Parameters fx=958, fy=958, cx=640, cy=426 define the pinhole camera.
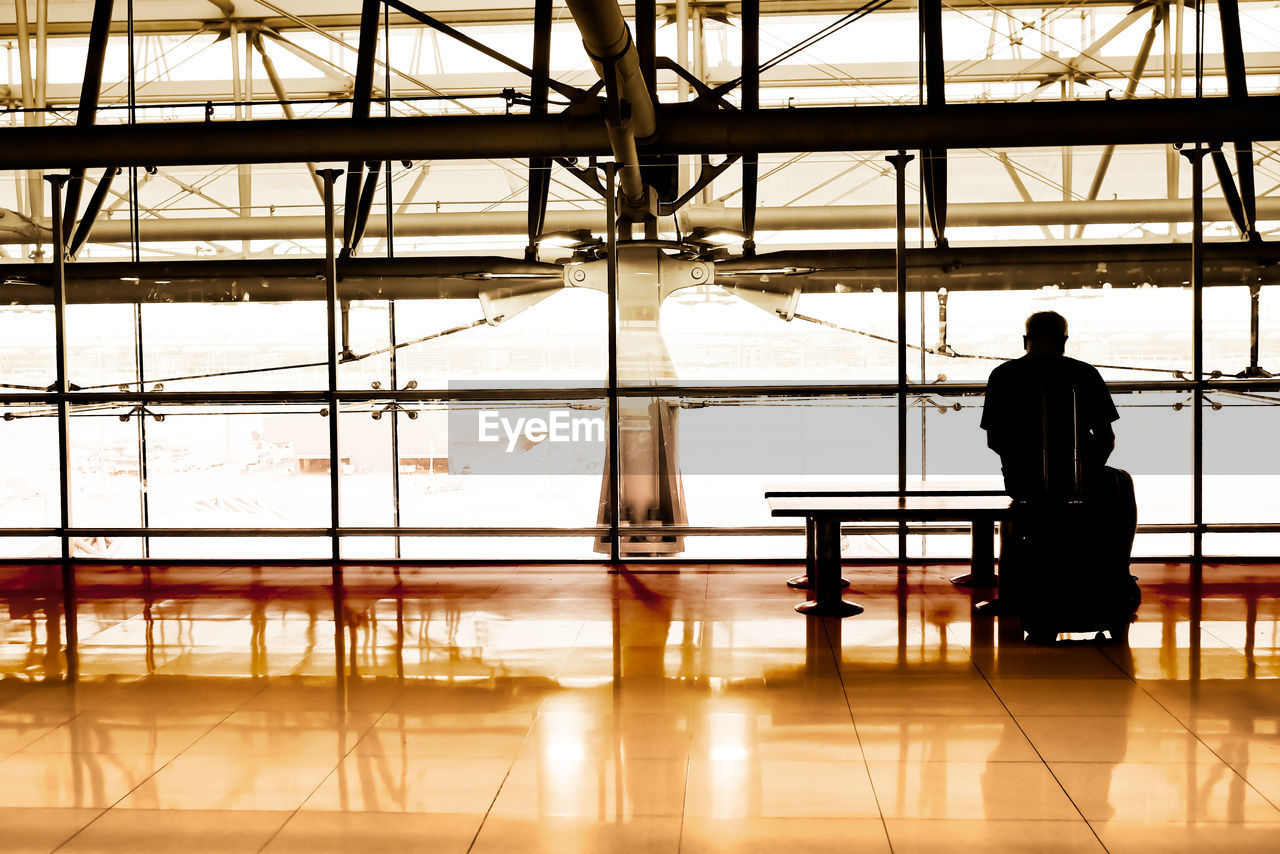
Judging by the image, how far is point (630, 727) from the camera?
10.2 feet

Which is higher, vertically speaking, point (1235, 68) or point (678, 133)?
point (1235, 68)

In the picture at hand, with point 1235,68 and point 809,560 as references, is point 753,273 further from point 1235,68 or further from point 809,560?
point 1235,68

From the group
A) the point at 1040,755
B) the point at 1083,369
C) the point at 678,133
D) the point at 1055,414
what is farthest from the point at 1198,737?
the point at 678,133

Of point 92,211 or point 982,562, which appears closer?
point 982,562

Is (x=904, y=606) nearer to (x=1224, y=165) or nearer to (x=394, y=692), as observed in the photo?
(x=394, y=692)

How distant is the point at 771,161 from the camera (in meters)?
6.95

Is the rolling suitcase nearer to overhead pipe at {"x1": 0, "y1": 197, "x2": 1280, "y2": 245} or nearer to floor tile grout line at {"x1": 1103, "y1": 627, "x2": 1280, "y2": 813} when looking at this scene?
floor tile grout line at {"x1": 1103, "y1": 627, "x2": 1280, "y2": 813}

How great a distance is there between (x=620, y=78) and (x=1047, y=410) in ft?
8.00

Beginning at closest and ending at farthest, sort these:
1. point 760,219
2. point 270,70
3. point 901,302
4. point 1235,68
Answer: point 901,302 → point 1235,68 → point 270,70 → point 760,219

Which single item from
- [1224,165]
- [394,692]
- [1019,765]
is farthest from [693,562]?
[1224,165]

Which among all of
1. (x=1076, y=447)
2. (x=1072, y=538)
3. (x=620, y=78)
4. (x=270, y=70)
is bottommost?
(x=1072, y=538)

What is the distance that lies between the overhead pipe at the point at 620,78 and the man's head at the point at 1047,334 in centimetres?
214

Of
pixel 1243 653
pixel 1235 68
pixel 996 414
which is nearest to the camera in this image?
pixel 1243 653

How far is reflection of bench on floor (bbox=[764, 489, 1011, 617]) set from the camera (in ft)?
13.6
